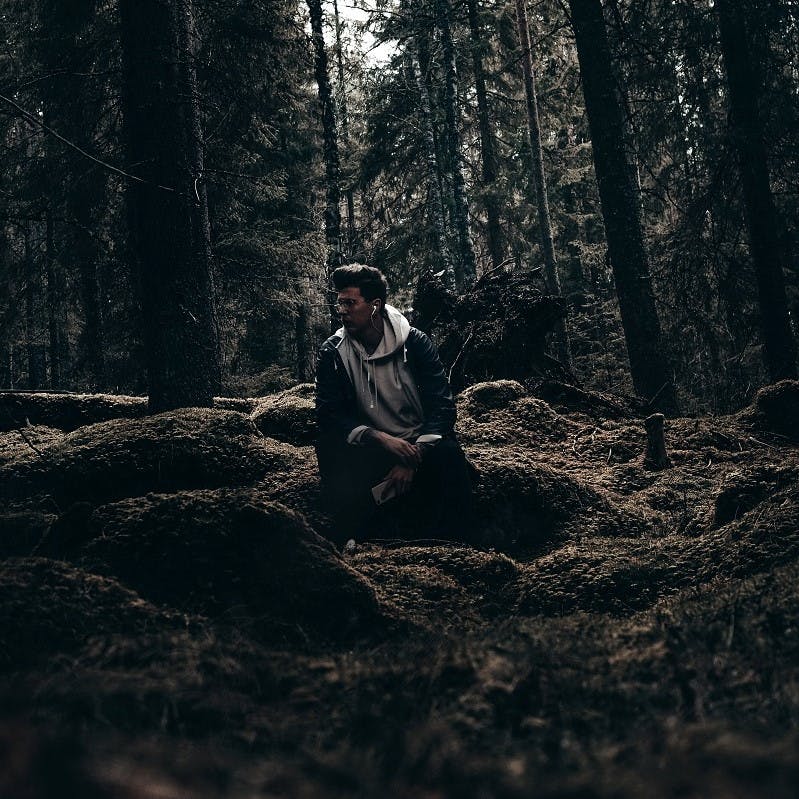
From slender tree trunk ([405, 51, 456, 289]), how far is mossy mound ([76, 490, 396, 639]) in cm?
1821

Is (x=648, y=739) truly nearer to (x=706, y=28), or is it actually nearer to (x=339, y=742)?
(x=339, y=742)

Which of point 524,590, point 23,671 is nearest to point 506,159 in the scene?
point 524,590

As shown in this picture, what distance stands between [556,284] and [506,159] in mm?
6612

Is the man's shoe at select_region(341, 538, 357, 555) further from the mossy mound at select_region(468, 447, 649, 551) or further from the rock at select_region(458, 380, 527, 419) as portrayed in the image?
the rock at select_region(458, 380, 527, 419)

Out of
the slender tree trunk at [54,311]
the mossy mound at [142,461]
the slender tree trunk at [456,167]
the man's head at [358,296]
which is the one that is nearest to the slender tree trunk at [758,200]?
the man's head at [358,296]

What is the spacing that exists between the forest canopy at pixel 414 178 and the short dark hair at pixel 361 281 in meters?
1.62

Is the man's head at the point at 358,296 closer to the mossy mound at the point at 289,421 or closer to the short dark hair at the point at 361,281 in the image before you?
the short dark hair at the point at 361,281

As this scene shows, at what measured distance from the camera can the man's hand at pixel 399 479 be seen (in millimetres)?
4266

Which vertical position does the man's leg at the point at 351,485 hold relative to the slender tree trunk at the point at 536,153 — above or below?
below

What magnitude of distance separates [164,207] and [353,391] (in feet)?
9.02

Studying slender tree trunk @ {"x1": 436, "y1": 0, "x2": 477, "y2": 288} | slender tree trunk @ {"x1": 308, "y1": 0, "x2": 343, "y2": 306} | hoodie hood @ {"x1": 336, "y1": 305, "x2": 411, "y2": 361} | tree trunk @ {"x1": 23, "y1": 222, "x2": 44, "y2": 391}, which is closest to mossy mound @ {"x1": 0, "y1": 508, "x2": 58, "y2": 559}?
hoodie hood @ {"x1": 336, "y1": 305, "x2": 411, "y2": 361}

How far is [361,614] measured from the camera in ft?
9.34

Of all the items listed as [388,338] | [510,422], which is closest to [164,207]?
[388,338]

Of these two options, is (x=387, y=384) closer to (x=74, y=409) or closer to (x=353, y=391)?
(x=353, y=391)
